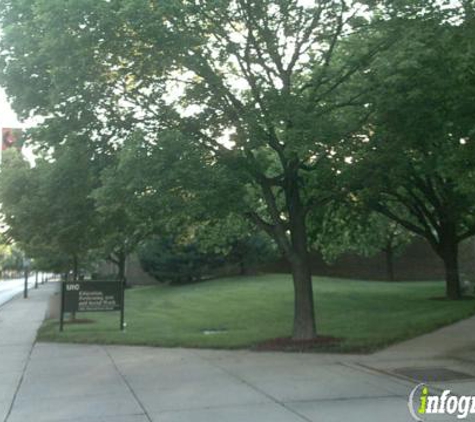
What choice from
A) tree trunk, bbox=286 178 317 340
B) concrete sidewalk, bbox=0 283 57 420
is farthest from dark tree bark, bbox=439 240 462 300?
concrete sidewalk, bbox=0 283 57 420

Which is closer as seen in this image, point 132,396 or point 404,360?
point 132,396

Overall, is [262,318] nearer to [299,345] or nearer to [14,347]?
[299,345]

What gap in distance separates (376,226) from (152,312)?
9.24 m

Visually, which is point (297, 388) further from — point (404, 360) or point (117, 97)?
point (117, 97)

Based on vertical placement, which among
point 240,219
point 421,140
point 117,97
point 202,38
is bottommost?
point 240,219

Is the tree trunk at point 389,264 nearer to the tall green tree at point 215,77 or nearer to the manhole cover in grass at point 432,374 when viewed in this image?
the tall green tree at point 215,77

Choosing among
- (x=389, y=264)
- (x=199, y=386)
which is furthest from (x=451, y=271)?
(x=389, y=264)

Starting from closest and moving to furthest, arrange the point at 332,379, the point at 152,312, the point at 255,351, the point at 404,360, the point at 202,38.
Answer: the point at 332,379
the point at 404,360
the point at 202,38
the point at 255,351
the point at 152,312

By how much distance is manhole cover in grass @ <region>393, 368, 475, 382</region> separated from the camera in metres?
9.58

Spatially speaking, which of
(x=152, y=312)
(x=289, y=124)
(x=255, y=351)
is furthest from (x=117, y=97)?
(x=152, y=312)

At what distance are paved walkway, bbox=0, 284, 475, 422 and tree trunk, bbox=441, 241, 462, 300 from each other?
34.5 ft

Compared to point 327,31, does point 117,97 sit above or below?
below

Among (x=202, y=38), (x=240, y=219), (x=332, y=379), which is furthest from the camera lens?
(x=240, y=219)

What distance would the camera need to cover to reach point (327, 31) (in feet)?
46.3
